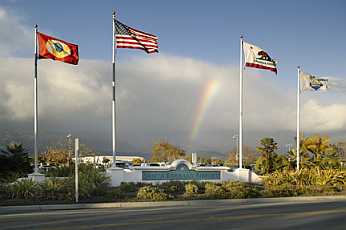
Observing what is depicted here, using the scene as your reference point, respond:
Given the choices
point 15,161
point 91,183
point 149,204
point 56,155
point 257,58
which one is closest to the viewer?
point 149,204

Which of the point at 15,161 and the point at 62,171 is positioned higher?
the point at 62,171

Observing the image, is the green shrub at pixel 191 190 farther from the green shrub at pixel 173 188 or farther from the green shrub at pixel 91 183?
the green shrub at pixel 91 183

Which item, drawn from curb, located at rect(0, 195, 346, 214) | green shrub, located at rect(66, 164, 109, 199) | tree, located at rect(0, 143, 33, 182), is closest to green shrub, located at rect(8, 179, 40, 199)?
green shrub, located at rect(66, 164, 109, 199)

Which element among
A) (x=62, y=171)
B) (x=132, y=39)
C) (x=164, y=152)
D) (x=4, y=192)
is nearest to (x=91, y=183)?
(x=4, y=192)

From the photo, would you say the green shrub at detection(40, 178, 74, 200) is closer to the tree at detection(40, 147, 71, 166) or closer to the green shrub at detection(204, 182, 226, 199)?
the green shrub at detection(204, 182, 226, 199)

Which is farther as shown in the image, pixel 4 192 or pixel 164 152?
pixel 164 152

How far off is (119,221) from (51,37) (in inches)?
614

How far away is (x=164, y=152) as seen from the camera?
89.7 m

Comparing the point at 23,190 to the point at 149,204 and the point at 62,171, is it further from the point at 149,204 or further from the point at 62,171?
the point at 62,171

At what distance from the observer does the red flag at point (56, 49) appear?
90.7 ft

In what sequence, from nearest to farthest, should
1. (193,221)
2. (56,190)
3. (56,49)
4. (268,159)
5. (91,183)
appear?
1. (193,221)
2. (56,190)
3. (91,183)
4. (56,49)
5. (268,159)

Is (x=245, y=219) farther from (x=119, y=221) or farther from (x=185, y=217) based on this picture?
(x=119, y=221)

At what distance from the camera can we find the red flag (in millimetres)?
27641

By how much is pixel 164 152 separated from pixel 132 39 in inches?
2409
